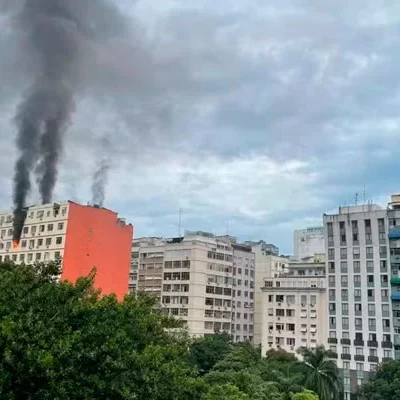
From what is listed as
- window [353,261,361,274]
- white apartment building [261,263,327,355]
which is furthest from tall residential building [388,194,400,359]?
white apartment building [261,263,327,355]

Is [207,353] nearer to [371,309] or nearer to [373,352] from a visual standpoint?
[373,352]

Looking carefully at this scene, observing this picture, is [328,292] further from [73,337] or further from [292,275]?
[73,337]

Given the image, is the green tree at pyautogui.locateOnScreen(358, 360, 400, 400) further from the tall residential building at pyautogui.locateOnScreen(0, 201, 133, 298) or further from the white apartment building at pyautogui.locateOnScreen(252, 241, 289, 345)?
the white apartment building at pyautogui.locateOnScreen(252, 241, 289, 345)

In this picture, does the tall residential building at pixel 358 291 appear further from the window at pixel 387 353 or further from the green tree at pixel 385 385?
the green tree at pixel 385 385

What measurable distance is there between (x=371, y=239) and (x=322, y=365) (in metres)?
22.6

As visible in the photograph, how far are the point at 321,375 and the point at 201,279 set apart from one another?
1308 inches

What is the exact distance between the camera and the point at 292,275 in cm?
7369

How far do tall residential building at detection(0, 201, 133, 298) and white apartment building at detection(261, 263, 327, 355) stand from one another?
69.8ft

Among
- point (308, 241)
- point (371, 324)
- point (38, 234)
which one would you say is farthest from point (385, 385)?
point (308, 241)

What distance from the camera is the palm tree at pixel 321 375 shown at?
39.6m

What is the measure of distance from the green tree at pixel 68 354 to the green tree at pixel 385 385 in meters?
32.4

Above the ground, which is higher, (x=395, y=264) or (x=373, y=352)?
(x=395, y=264)

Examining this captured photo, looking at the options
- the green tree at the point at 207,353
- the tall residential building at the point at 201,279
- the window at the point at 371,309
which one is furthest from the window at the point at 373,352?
the tall residential building at the point at 201,279

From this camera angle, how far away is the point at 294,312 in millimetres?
68125
